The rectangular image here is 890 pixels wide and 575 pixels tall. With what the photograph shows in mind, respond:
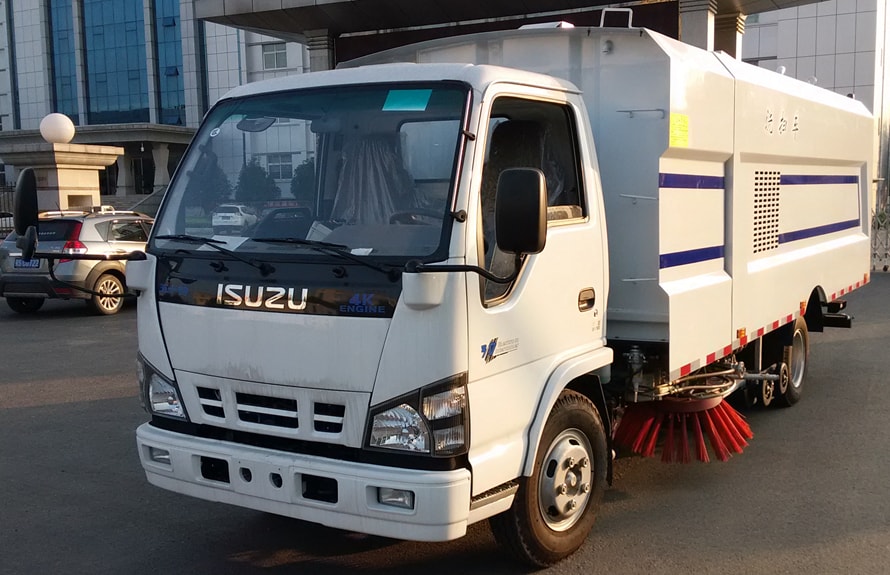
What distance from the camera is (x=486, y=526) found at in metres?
4.86

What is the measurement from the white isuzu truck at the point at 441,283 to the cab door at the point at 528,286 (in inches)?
0.5

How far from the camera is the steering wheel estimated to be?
3.64 metres

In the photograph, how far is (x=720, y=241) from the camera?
5.46 m

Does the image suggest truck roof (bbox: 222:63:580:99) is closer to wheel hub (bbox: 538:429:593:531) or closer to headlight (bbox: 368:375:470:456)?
headlight (bbox: 368:375:470:456)

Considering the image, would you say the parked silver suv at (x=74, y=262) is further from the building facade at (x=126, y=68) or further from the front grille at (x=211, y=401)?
the building facade at (x=126, y=68)

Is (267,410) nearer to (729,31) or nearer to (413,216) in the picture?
(413,216)

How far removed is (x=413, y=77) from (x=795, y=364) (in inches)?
207

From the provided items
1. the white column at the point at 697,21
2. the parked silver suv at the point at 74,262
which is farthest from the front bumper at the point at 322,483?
the white column at the point at 697,21

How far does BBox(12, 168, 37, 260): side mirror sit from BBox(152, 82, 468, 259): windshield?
77cm

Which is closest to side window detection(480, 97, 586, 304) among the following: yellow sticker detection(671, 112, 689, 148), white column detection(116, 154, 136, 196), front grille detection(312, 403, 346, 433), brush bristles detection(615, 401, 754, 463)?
yellow sticker detection(671, 112, 689, 148)

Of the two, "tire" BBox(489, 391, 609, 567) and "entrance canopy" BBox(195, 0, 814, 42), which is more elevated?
"entrance canopy" BBox(195, 0, 814, 42)

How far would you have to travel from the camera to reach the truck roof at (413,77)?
3.84 metres

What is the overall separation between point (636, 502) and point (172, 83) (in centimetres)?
5942

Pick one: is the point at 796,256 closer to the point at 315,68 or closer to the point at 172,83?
the point at 315,68
